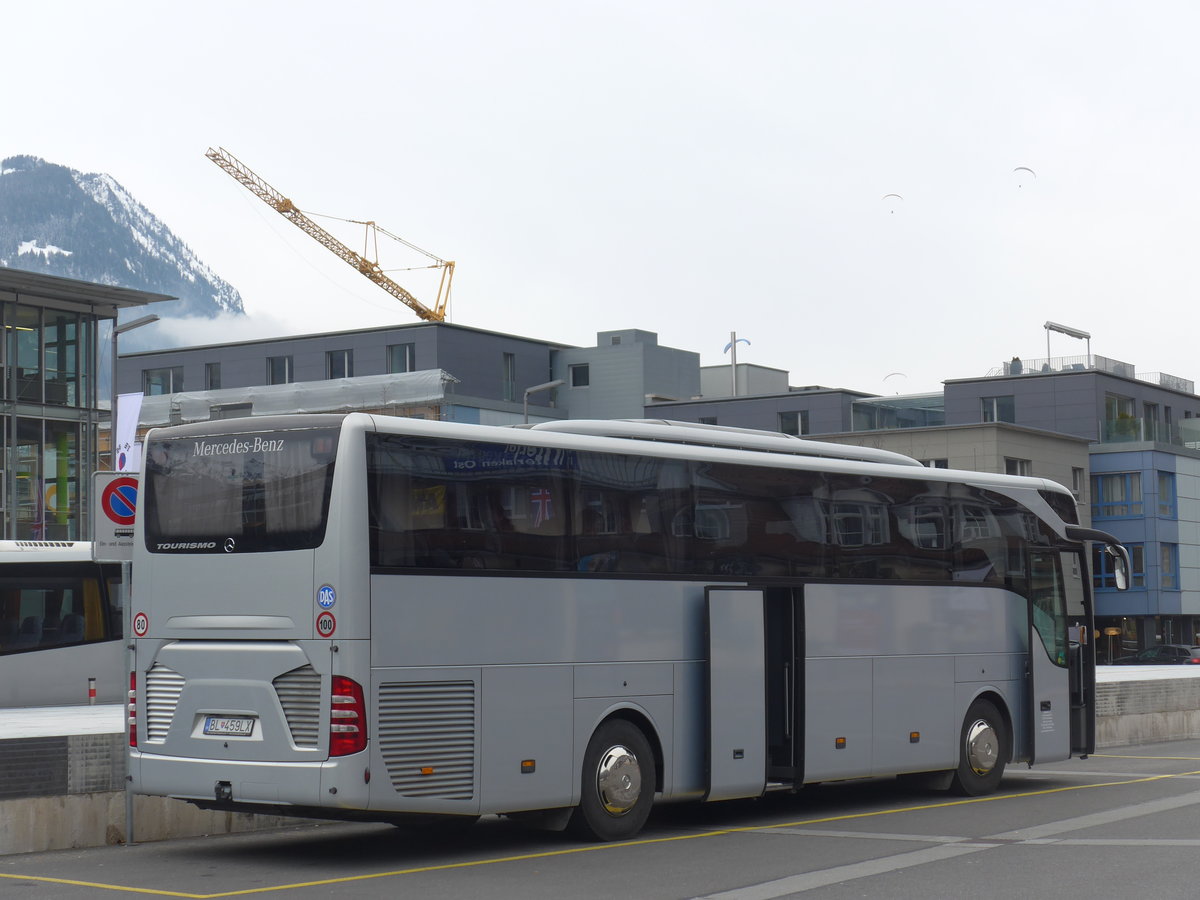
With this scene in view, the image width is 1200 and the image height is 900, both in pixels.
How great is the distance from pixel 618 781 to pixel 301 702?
3043 millimetres

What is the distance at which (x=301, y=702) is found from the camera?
12.4 meters

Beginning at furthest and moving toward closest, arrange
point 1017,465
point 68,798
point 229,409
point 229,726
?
point 229,409
point 1017,465
point 68,798
point 229,726

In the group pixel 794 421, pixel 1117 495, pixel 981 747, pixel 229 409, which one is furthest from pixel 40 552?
pixel 1117 495

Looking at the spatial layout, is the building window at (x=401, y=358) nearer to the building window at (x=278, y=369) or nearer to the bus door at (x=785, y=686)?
the building window at (x=278, y=369)

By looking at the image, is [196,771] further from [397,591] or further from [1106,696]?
[1106,696]

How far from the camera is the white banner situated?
4347 cm

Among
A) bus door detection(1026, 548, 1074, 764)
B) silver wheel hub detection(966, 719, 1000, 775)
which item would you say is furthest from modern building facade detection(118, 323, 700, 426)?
silver wheel hub detection(966, 719, 1000, 775)

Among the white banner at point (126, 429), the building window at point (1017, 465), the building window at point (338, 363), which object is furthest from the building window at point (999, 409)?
the white banner at point (126, 429)

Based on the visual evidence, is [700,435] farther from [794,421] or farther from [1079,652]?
[794,421]

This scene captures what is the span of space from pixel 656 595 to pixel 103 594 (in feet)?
55.5

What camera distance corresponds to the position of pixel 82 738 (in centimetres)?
1374

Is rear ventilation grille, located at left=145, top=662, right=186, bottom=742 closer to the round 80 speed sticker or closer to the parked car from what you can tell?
the round 80 speed sticker

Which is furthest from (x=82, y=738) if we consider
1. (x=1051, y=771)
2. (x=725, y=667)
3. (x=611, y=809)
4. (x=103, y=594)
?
(x=103, y=594)

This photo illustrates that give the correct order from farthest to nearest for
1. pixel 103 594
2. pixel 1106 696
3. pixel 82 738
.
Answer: pixel 103 594
pixel 1106 696
pixel 82 738
